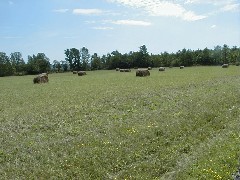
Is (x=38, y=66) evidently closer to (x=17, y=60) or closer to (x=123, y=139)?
(x=17, y=60)

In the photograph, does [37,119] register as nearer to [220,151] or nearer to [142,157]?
[142,157]

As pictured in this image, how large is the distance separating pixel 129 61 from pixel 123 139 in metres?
113

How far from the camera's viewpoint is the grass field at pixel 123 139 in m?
11.9

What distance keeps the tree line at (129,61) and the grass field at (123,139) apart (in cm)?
10197

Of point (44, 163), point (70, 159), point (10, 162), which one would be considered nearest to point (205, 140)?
point (70, 159)

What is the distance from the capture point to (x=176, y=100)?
23.5 m

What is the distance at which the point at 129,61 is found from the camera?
127375 millimetres

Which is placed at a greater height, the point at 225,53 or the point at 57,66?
the point at 225,53

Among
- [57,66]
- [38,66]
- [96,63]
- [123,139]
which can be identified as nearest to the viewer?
[123,139]

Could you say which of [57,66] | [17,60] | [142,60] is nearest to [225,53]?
[142,60]

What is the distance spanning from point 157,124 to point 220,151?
488cm

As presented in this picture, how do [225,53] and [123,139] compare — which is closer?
[123,139]

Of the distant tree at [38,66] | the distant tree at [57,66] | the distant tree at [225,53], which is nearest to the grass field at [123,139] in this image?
the distant tree at [38,66]

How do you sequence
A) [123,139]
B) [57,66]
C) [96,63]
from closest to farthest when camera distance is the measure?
[123,139] < [57,66] < [96,63]
